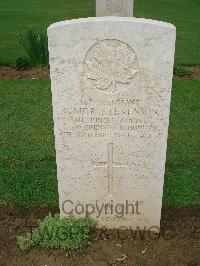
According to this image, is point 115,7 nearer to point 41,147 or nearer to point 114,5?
point 114,5

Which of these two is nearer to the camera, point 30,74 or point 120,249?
point 120,249

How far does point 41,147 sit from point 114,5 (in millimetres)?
3820

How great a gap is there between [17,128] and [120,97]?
11.8 feet

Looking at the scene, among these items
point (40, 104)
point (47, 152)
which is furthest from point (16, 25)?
point (47, 152)

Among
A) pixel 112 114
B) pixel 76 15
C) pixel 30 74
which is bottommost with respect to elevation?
pixel 30 74

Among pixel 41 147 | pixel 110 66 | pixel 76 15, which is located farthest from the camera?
pixel 76 15

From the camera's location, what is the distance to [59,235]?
4.13m

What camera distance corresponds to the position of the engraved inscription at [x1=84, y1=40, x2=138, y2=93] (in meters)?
3.56

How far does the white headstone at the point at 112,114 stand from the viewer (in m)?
3.52

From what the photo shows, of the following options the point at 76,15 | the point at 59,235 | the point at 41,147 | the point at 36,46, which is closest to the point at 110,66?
the point at 59,235

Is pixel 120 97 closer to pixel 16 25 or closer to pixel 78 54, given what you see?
pixel 78 54

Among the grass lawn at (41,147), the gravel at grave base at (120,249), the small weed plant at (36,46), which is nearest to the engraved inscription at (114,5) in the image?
the small weed plant at (36,46)

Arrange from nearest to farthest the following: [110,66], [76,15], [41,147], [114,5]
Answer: [110,66] → [41,147] → [114,5] → [76,15]

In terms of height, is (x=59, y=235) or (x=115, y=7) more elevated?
(x=115, y=7)
